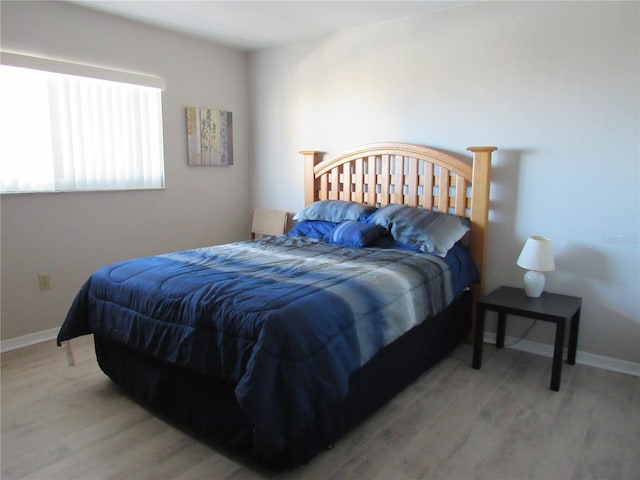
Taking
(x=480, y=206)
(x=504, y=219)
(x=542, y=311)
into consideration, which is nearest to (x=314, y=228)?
(x=480, y=206)

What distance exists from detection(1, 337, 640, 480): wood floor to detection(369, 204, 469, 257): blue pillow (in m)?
0.77

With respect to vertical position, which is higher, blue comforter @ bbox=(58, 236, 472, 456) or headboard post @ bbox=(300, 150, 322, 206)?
headboard post @ bbox=(300, 150, 322, 206)

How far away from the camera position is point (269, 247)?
122 inches

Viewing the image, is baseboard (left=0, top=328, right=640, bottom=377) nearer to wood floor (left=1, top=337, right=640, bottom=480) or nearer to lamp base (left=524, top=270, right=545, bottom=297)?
wood floor (left=1, top=337, right=640, bottom=480)

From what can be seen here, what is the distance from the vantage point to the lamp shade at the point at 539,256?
2.66 metres

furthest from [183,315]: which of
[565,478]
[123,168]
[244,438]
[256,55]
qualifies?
[256,55]

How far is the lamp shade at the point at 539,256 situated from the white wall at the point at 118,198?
2.77 metres

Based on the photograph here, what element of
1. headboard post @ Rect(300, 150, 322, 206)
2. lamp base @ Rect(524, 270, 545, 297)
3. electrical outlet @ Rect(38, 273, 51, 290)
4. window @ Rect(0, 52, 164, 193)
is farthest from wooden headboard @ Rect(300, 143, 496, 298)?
electrical outlet @ Rect(38, 273, 51, 290)

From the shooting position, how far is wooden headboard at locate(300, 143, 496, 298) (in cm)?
303

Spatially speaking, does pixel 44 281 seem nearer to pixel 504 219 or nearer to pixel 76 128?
pixel 76 128

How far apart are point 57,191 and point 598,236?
11.7 feet

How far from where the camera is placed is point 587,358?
111 inches

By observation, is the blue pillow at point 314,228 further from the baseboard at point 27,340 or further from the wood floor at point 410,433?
the baseboard at point 27,340

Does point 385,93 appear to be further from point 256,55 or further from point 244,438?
point 244,438
